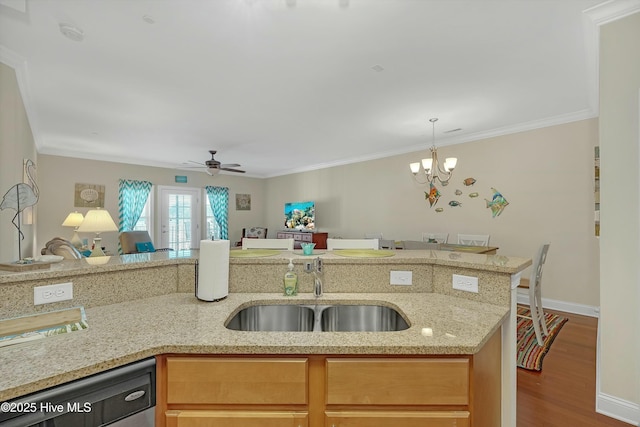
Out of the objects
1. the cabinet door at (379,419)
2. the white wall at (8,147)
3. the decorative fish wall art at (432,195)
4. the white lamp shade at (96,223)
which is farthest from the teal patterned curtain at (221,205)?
the cabinet door at (379,419)

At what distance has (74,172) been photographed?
5621mm

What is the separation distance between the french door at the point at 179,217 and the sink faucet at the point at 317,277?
20.3ft

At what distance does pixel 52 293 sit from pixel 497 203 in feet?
15.4

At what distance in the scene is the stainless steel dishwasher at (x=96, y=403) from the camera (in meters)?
0.71

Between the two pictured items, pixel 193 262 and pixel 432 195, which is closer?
pixel 193 262

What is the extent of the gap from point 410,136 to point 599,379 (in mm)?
3493

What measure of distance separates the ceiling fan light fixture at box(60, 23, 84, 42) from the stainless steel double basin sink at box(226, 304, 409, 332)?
2162 mm

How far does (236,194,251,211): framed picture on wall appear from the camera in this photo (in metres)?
7.94

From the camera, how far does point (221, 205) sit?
7527mm

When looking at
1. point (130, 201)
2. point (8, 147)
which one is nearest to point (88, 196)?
point (130, 201)

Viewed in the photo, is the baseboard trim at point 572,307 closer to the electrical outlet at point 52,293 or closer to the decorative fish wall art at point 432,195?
the decorative fish wall art at point 432,195

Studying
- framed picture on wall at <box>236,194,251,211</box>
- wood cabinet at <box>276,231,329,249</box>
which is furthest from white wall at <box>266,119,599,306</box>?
framed picture on wall at <box>236,194,251,211</box>

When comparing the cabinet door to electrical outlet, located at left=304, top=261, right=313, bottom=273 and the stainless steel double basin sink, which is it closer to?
the stainless steel double basin sink

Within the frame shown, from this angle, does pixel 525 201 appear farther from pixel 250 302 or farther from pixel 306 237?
pixel 306 237
